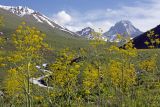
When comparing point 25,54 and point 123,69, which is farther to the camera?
point 123,69

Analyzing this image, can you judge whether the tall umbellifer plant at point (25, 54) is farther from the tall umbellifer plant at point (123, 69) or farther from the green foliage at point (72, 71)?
the tall umbellifer plant at point (123, 69)

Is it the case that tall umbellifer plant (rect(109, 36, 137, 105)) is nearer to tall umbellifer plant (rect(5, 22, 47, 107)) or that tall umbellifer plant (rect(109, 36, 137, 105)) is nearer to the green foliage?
the green foliage

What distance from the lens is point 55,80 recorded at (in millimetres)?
19656

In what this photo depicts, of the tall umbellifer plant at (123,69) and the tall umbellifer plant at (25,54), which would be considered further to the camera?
the tall umbellifer plant at (123,69)

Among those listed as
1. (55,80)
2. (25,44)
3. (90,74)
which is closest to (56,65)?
(55,80)

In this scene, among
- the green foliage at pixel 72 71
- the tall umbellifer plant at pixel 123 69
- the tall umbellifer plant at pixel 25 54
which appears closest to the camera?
the tall umbellifer plant at pixel 25 54

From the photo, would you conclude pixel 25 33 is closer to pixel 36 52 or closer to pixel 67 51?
pixel 36 52

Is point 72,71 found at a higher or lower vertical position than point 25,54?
lower

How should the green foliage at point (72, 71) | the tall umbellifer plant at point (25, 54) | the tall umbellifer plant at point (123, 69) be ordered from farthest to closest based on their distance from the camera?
the tall umbellifer plant at point (123, 69)
the green foliage at point (72, 71)
the tall umbellifer plant at point (25, 54)

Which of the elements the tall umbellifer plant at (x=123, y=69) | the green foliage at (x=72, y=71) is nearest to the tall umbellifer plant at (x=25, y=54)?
the green foliage at (x=72, y=71)

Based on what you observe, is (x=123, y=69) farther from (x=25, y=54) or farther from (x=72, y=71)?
(x=25, y=54)

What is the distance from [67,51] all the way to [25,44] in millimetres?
3752

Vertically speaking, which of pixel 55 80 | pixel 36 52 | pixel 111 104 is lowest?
pixel 111 104

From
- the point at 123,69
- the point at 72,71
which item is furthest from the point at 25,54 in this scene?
the point at 123,69
